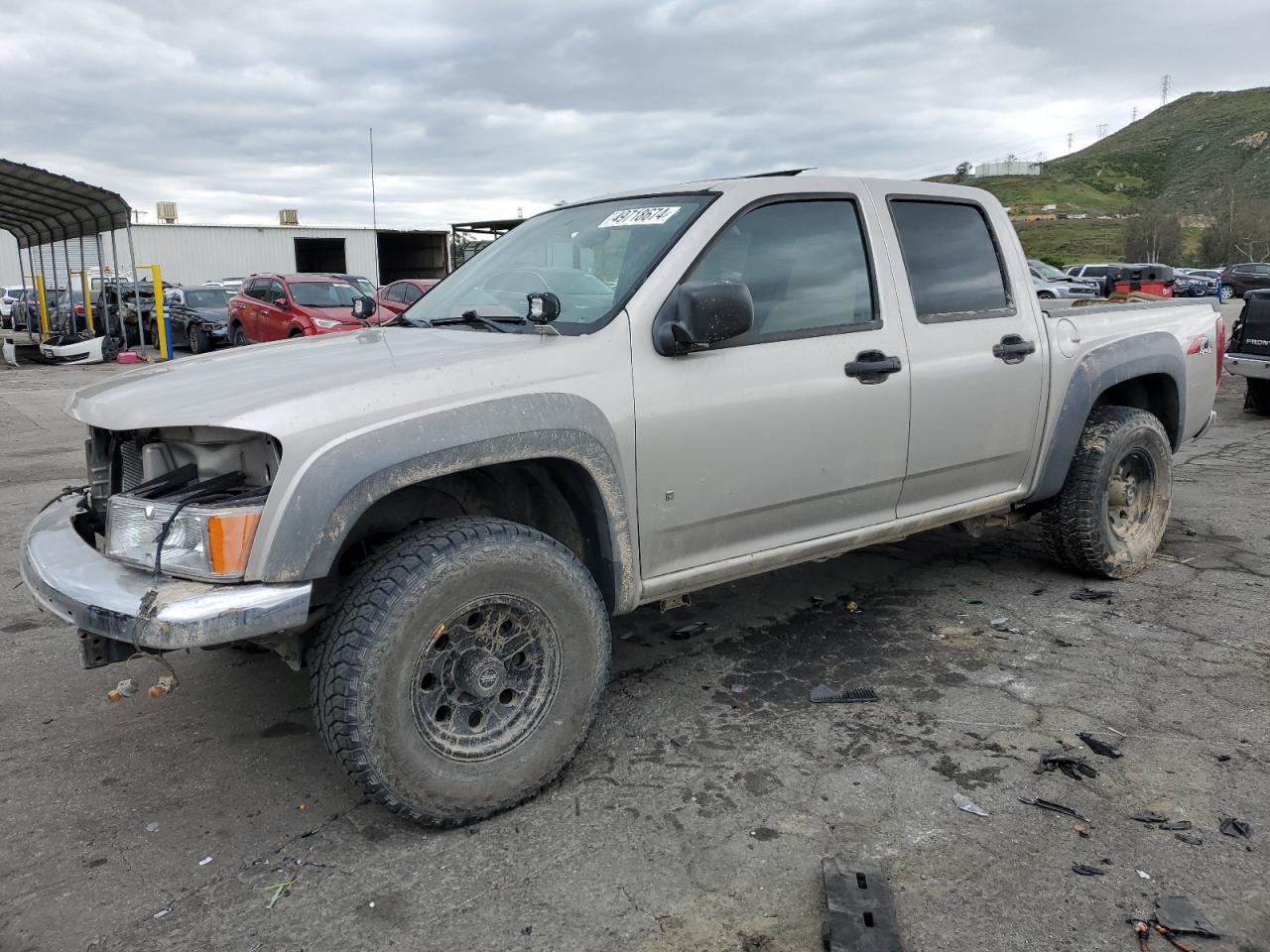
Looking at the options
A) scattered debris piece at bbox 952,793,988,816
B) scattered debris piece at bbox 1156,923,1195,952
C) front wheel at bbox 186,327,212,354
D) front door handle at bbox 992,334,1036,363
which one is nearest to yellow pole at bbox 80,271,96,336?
front wheel at bbox 186,327,212,354

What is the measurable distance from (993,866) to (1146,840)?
48 cm

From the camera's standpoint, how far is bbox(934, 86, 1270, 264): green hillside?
8212cm

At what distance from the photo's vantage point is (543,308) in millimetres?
3125

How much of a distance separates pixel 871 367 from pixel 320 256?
39784 millimetres

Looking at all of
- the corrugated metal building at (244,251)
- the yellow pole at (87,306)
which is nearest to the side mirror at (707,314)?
the yellow pole at (87,306)

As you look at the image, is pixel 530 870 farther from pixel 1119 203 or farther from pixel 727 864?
pixel 1119 203

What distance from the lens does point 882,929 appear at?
91.4 inches

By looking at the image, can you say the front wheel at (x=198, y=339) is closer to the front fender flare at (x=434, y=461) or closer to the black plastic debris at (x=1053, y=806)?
the front fender flare at (x=434, y=461)

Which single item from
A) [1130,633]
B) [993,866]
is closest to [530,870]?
[993,866]

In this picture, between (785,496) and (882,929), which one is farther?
(785,496)

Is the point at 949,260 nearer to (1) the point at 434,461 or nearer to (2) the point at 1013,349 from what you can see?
(2) the point at 1013,349

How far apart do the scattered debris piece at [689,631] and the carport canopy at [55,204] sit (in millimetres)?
16828

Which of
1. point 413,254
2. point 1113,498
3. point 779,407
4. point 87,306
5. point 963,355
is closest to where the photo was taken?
point 779,407

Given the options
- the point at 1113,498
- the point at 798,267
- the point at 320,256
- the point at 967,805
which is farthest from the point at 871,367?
the point at 320,256
